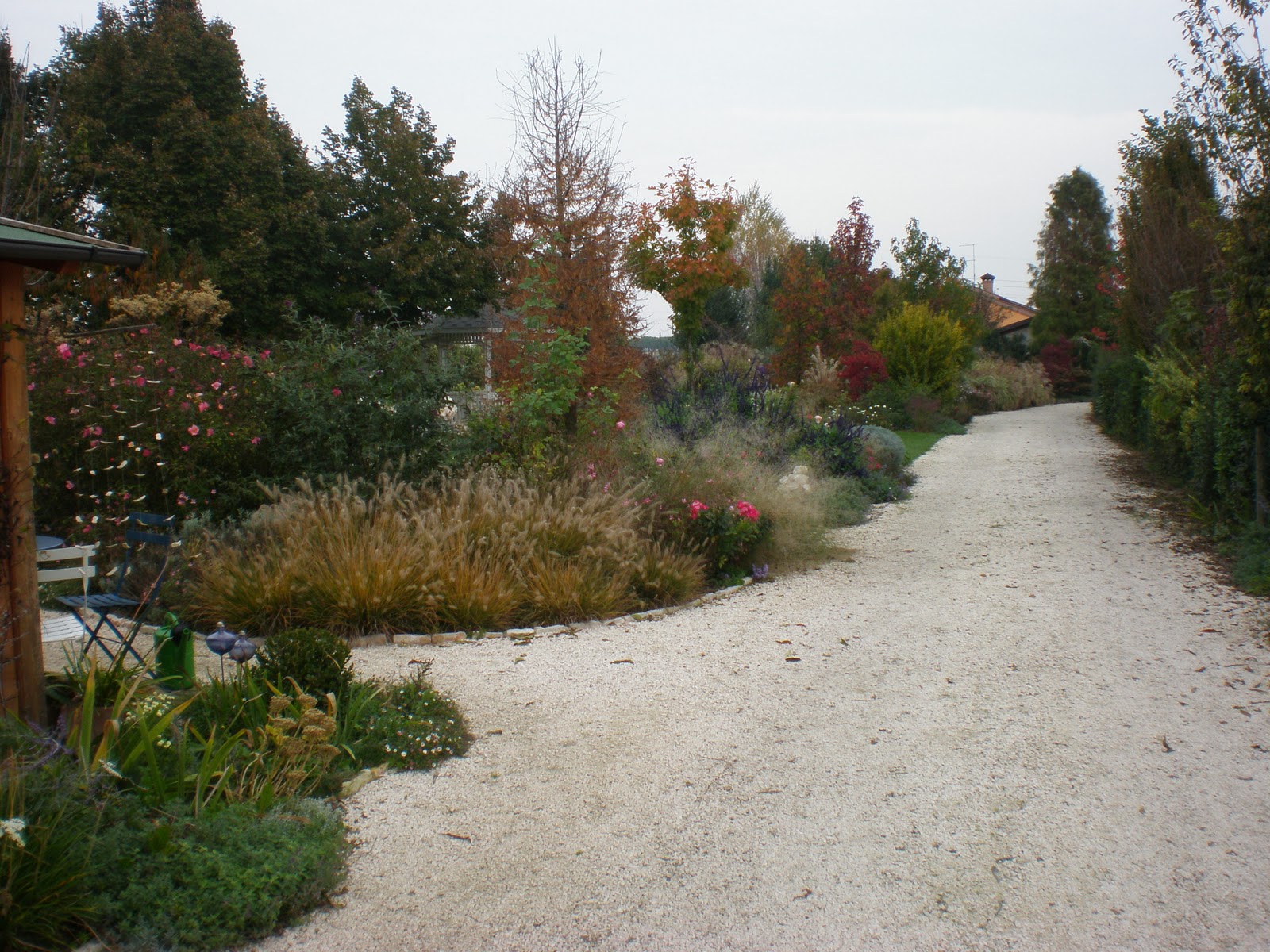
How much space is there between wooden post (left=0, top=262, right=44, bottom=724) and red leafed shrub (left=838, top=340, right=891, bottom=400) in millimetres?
19366

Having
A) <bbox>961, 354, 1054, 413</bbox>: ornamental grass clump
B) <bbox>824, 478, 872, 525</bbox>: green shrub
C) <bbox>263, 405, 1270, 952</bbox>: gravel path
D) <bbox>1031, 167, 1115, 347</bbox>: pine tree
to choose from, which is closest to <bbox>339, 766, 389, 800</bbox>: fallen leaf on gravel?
<bbox>263, 405, 1270, 952</bbox>: gravel path

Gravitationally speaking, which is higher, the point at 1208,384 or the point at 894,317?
the point at 894,317

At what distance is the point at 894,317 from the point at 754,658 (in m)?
18.8

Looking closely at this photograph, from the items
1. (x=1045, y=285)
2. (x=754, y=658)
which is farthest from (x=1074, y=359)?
(x=754, y=658)

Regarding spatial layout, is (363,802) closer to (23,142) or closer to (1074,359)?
(23,142)

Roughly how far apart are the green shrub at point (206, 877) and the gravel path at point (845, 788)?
110 mm

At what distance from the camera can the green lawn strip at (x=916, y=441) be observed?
54.9ft

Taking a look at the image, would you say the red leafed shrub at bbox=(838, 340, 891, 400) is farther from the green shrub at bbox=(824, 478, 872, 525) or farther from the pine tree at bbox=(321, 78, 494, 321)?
the pine tree at bbox=(321, 78, 494, 321)

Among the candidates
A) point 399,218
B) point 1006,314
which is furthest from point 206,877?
point 1006,314

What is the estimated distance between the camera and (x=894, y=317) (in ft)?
74.3

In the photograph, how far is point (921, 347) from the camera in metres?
22.0

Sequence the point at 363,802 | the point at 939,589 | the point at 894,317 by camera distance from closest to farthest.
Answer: the point at 363,802 → the point at 939,589 → the point at 894,317

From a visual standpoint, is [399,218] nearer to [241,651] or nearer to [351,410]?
[351,410]

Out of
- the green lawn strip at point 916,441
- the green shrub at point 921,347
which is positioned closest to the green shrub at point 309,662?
the green lawn strip at point 916,441
